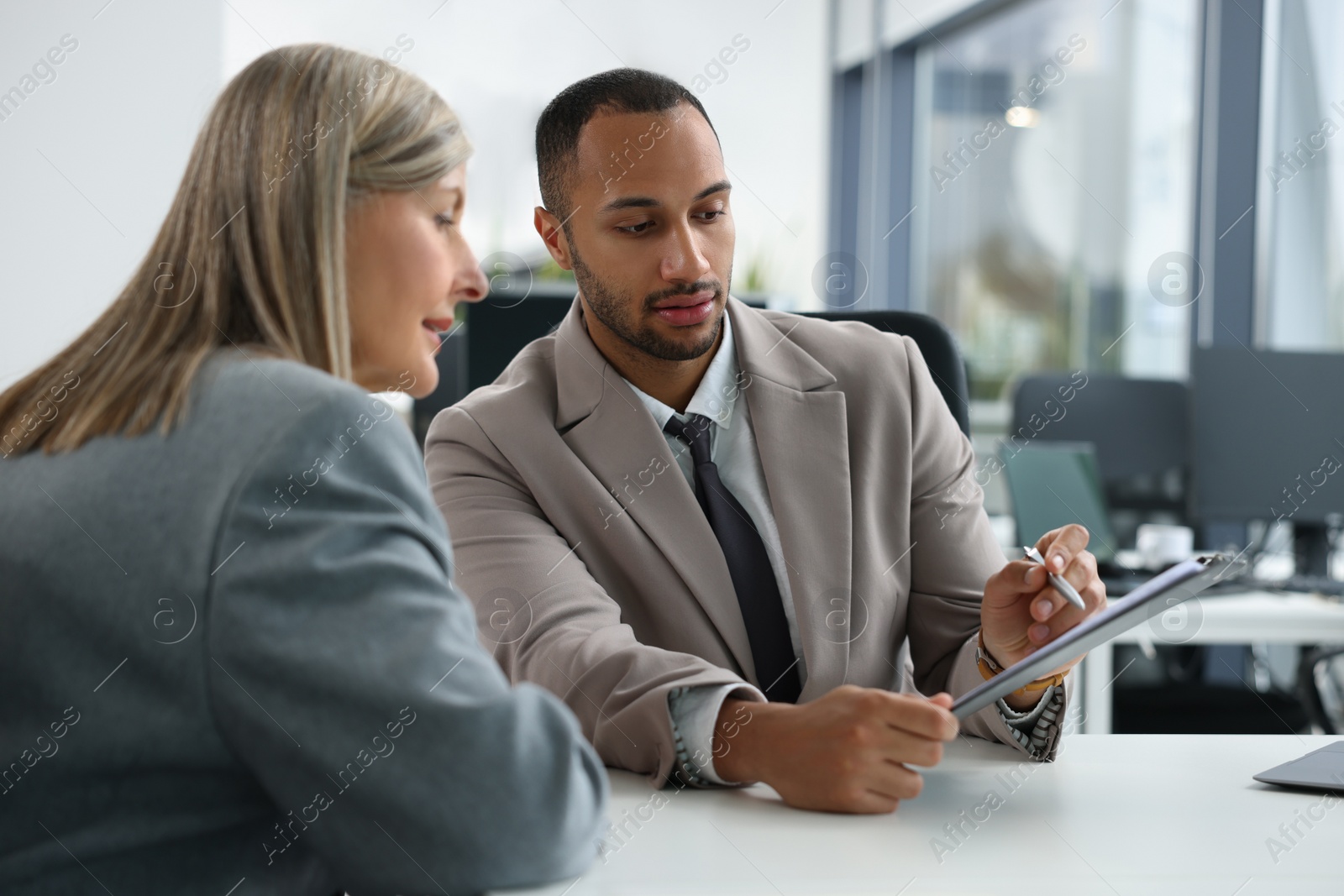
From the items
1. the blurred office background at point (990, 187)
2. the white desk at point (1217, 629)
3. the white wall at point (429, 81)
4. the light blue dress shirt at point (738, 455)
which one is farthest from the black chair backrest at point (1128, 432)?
the light blue dress shirt at point (738, 455)

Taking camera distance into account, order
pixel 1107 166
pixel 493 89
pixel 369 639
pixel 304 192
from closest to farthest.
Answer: pixel 369 639, pixel 304 192, pixel 1107 166, pixel 493 89

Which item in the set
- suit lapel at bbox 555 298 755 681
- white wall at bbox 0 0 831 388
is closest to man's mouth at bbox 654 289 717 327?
suit lapel at bbox 555 298 755 681

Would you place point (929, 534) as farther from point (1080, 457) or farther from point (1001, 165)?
point (1001, 165)

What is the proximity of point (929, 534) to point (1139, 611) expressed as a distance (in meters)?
0.57

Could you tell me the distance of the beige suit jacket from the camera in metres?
1.33

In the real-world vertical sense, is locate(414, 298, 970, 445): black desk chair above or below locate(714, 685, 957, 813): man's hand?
above

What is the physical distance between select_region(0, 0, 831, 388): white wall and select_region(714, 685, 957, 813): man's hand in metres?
2.55

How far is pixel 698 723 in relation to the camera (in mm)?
1062

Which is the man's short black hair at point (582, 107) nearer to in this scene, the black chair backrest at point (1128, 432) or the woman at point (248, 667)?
the woman at point (248, 667)

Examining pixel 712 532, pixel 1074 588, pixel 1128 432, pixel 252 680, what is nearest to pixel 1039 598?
pixel 1074 588

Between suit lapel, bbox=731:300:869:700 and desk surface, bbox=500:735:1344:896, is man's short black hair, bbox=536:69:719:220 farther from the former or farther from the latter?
desk surface, bbox=500:735:1344:896

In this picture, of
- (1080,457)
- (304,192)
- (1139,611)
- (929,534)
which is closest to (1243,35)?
(1080,457)

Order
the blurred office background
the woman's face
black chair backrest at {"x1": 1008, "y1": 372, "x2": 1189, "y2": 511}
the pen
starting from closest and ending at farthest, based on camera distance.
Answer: the woman's face < the pen < the blurred office background < black chair backrest at {"x1": 1008, "y1": 372, "x2": 1189, "y2": 511}

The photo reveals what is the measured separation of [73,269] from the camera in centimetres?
339
